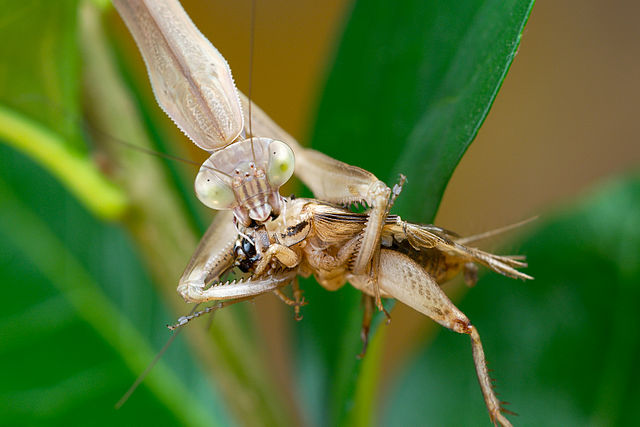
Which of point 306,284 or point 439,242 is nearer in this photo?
point 439,242

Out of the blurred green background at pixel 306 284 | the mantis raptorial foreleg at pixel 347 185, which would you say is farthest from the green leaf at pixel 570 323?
the mantis raptorial foreleg at pixel 347 185

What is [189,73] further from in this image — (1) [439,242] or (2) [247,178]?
(1) [439,242]

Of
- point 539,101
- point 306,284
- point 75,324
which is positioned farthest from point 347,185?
point 539,101

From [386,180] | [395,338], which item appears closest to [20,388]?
[386,180]

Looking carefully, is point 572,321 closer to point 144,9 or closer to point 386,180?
point 386,180

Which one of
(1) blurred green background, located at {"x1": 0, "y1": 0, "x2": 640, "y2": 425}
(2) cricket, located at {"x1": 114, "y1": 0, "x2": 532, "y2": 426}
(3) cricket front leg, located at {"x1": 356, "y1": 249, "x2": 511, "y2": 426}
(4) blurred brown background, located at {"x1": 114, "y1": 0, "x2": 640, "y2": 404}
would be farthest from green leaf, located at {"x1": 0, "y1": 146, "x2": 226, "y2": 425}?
(4) blurred brown background, located at {"x1": 114, "y1": 0, "x2": 640, "y2": 404}

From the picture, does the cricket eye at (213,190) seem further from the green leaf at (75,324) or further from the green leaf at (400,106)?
the green leaf at (75,324)
